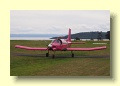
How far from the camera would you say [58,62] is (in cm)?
1055

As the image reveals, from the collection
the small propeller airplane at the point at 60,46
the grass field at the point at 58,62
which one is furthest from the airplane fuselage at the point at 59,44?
the grass field at the point at 58,62

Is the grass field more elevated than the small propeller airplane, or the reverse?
the small propeller airplane

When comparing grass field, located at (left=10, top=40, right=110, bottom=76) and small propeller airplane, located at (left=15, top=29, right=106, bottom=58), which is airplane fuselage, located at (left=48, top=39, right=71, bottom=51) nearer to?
small propeller airplane, located at (left=15, top=29, right=106, bottom=58)

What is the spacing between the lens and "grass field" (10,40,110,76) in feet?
33.9

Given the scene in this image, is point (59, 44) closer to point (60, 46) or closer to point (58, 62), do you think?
point (60, 46)

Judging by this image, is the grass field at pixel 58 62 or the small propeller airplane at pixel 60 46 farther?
the small propeller airplane at pixel 60 46

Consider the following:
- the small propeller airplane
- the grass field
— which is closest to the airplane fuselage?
the small propeller airplane

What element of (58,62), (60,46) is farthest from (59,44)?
(58,62)

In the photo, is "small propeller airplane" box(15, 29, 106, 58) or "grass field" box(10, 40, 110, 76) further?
"small propeller airplane" box(15, 29, 106, 58)

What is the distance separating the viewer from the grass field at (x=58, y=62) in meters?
10.3

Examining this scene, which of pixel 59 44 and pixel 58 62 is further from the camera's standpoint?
pixel 59 44

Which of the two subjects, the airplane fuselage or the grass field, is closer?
the grass field

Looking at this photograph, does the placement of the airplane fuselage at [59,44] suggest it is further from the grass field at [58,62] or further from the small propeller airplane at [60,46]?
the grass field at [58,62]

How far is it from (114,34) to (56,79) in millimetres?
1556
